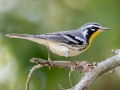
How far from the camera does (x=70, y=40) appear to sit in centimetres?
97

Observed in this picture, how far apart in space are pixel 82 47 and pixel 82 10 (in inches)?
11.3

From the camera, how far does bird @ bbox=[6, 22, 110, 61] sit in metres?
0.89

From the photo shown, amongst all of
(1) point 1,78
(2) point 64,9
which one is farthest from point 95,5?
(1) point 1,78

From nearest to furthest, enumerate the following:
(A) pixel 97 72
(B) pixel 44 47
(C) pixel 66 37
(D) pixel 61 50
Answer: (A) pixel 97 72 → (D) pixel 61 50 → (C) pixel 66 37 → (B) pixel 44 47

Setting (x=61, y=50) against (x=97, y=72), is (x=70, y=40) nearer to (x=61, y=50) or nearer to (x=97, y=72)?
(x=61, y=50)

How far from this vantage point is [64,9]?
1241mm

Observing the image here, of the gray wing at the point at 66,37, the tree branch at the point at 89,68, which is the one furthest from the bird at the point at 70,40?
the tree branch at the point at 89,68

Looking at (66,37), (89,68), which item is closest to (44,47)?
(66,37)

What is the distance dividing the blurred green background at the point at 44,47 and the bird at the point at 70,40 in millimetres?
98

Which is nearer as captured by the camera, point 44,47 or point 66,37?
point 66,37

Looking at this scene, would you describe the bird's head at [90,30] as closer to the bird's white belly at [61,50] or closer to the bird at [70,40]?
the bird at [70,40]

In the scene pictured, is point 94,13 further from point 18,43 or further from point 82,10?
point 18,43

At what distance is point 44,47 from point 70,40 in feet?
0.73

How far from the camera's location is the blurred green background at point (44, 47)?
1.13 m
